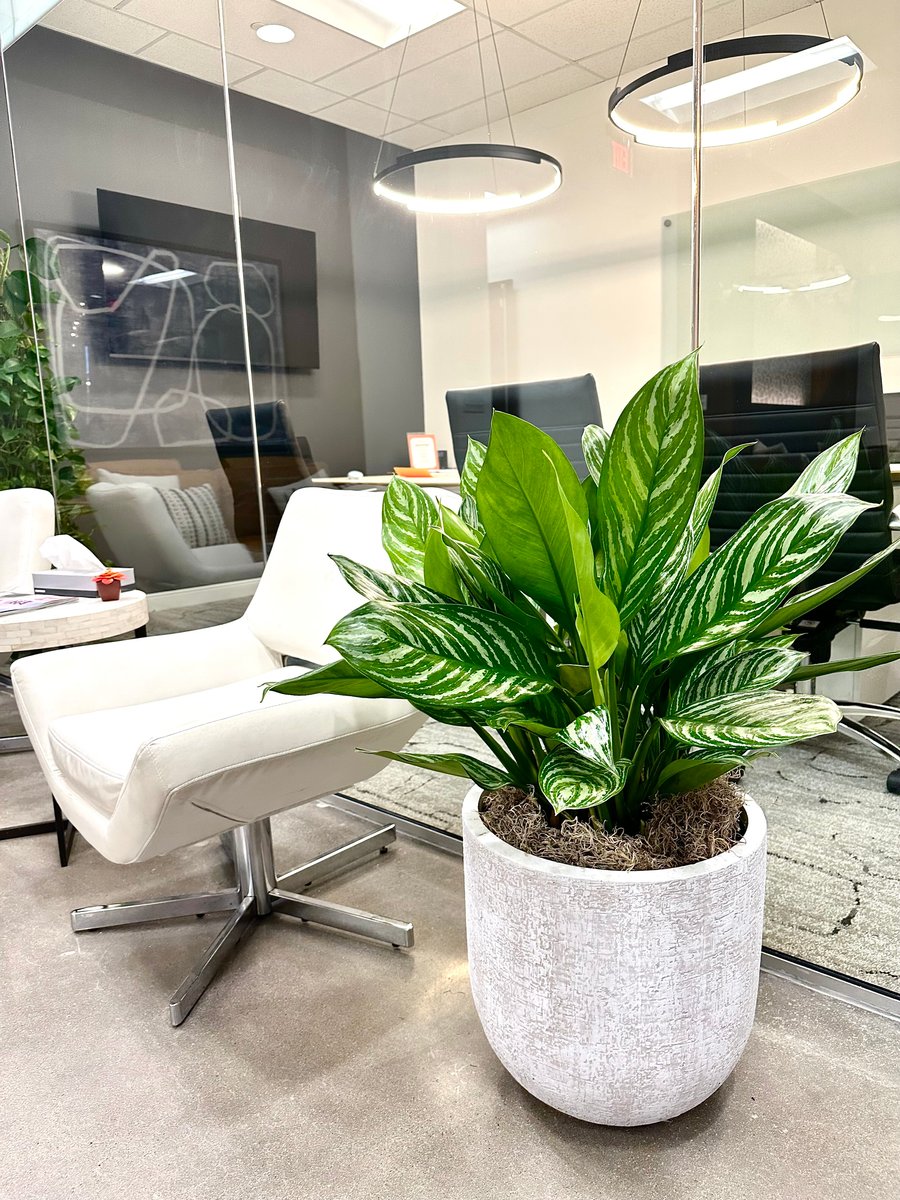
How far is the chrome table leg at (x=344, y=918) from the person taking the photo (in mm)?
1702

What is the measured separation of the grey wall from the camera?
2.54 meters

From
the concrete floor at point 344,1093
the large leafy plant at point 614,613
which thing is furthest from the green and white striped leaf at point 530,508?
the concrete floor at point 344,1093

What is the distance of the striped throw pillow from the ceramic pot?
71 cm

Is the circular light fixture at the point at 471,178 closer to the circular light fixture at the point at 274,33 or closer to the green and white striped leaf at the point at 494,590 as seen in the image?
the circular light fixture at the point at 274,33

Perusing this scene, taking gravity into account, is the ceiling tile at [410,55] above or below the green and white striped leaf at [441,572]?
above

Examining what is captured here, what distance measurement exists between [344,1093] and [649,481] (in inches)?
40.9

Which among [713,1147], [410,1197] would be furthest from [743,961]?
[410,1197]

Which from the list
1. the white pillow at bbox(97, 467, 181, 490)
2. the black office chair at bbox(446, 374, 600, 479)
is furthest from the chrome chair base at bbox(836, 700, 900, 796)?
the white pillow at bbox(97, 467, 181, 490)

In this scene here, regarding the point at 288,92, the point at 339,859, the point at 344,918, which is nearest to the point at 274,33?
the point at 288,92

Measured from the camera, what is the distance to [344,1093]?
1350 mm

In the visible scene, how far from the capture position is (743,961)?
1171mm

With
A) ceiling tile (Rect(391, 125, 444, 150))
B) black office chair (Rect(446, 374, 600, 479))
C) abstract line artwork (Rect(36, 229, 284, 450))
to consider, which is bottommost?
black office chair (Rect(446, 374, 600, 479))

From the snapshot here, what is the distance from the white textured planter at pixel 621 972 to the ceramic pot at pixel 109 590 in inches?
66.2

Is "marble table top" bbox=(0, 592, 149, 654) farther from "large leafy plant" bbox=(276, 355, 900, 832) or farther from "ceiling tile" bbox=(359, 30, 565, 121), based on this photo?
"ceiling tile" bbox=(359, 30, 565, 121)
